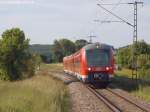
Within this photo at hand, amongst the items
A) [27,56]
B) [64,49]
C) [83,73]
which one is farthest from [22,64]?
[64,49]

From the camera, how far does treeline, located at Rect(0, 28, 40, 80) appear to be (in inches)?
2591

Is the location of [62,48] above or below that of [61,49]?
above

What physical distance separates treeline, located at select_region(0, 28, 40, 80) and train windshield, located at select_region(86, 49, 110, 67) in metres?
28.5

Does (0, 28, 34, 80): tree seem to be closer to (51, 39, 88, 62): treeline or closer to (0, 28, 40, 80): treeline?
(0, 28, 40, 80): treeline

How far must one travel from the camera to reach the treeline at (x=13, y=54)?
65812 mm

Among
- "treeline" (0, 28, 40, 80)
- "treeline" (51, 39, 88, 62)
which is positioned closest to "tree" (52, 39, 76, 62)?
"treeline" (51, 39, 88, 62)

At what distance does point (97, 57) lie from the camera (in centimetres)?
3797

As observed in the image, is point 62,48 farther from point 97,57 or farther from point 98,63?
point 98,63

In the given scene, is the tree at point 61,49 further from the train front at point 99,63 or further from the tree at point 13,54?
the train front at point 99,63

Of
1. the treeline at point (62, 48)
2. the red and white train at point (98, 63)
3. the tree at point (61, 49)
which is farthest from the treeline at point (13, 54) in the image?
the tree at point (61, 49)

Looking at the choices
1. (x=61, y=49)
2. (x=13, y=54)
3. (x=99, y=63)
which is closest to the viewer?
(x=99, y=63)

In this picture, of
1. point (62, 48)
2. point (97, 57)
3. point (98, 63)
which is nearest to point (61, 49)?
point (62, 48)

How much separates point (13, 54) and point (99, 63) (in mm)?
30505

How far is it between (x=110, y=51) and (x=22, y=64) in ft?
102
